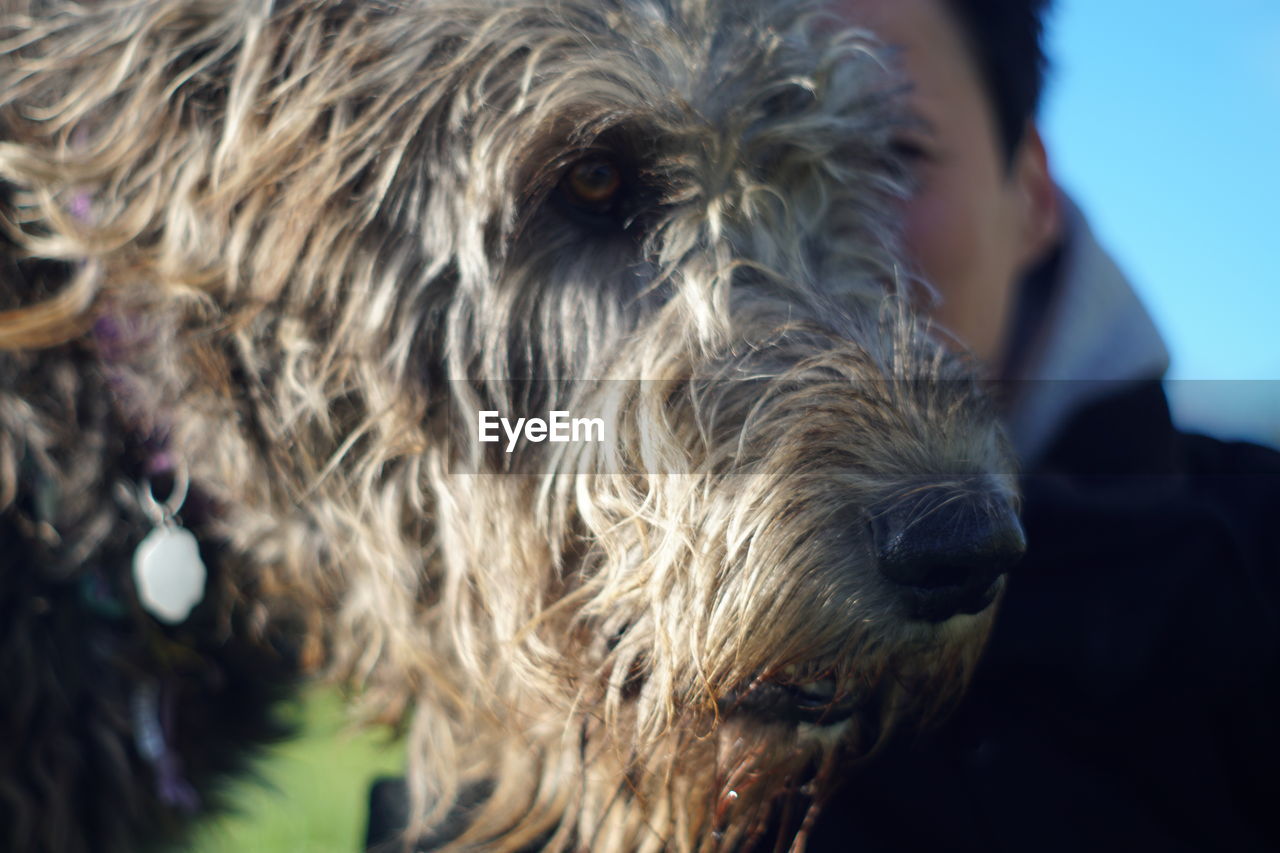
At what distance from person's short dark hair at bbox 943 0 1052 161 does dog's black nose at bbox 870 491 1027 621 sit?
1.73 meters

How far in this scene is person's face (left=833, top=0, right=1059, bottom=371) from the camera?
2389mm

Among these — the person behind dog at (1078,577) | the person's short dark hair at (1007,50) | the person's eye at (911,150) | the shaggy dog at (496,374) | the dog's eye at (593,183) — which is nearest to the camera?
the shaggy dog at (496,374)

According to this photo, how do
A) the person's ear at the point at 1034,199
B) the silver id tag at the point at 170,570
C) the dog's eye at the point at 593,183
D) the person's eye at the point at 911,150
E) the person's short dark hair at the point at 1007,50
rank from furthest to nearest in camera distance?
1. the person's ear at the point at 1034,199
2. the person's short dark hair at the point at 1007,50
3. the person's eye at the point at 911,150
4. the silver id tag at the point at 170,570
5. the dog's eye at the point at 593,183

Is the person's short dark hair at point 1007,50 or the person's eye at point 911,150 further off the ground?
the person's short dark hair at point 1007,50

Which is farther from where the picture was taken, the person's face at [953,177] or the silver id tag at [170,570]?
Result: the person's face at [953,177]

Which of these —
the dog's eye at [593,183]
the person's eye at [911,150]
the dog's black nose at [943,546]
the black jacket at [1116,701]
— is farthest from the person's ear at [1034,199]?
the dog's black nose at [943,546]

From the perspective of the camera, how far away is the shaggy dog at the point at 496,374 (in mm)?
1583

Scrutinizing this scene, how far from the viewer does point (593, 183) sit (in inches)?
68.6

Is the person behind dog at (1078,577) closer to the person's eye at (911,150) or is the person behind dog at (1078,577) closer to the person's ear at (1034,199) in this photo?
the person's eye at (911,150)

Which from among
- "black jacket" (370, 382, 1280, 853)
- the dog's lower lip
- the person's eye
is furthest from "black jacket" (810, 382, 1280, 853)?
the person's eye

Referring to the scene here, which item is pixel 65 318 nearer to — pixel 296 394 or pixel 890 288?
pixel 296 394

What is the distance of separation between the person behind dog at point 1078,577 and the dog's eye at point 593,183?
831mm

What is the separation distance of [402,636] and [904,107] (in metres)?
1.66

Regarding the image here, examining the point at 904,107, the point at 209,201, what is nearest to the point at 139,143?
the point at 209,201
